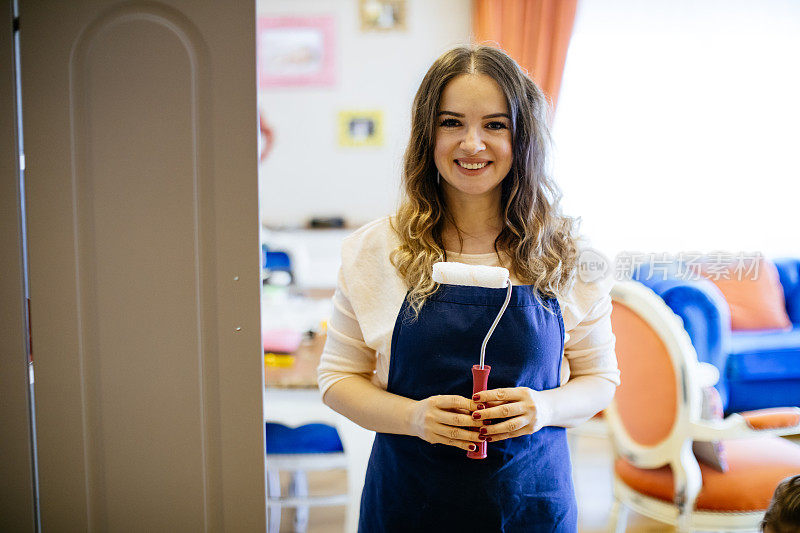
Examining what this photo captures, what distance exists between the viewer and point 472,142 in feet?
3.04

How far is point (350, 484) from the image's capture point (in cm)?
174

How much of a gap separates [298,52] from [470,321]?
13.2 feet

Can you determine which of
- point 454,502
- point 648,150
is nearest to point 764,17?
point 648,150

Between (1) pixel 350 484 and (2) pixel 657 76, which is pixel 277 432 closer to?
(1) pixel 350 484

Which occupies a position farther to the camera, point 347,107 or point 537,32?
point 347,107

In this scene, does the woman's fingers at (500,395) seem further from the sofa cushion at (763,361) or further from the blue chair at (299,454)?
the sofa cushion at (763,361)

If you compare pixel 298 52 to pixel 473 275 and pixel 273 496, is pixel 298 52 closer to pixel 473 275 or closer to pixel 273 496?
pixel 273 496

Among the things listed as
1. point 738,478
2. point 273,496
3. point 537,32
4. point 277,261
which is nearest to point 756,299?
point 537,32

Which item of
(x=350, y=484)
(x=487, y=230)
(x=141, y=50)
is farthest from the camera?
(x=350, y=484)

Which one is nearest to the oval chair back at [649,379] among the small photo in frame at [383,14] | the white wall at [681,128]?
the white wall at [681,128]

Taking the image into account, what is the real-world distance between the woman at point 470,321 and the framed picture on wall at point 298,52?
3746 millimetres

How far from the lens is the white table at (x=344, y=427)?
166 centimetres

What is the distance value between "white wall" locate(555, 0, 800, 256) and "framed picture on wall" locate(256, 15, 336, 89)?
171 centimetres

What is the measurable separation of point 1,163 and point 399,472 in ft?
2.41
